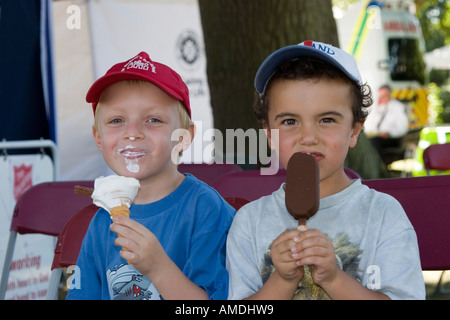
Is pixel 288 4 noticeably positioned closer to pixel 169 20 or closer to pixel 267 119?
pixel 267 119

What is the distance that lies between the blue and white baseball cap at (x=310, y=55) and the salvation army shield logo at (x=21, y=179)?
2.91m

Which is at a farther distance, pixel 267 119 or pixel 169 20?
pixel 169 20

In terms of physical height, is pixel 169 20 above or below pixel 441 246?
above

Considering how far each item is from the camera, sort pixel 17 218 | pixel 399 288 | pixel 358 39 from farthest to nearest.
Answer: pixel 358 39
pixel 17 218
pixel 399 288

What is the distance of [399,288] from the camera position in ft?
5.22

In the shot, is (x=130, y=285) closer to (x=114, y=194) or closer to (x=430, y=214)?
(x=114, y=194)

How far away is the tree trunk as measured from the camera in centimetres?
436

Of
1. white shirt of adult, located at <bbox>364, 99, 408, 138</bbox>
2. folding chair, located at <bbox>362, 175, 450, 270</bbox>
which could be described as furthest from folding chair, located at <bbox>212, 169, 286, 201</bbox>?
white shirt of adult, located at <bbox>364, 99, 408, 138</bbox>

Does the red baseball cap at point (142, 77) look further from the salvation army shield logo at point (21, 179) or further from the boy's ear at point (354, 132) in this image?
the salvation army shield logo at point (21, 179)

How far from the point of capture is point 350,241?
167cm

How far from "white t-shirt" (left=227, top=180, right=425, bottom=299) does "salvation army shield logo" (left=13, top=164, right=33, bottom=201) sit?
2.87m

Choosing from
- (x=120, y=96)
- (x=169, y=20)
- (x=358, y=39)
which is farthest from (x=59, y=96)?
(x=120, y=96)

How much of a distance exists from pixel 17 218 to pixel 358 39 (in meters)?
8.60

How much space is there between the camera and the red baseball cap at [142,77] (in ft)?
6.10
